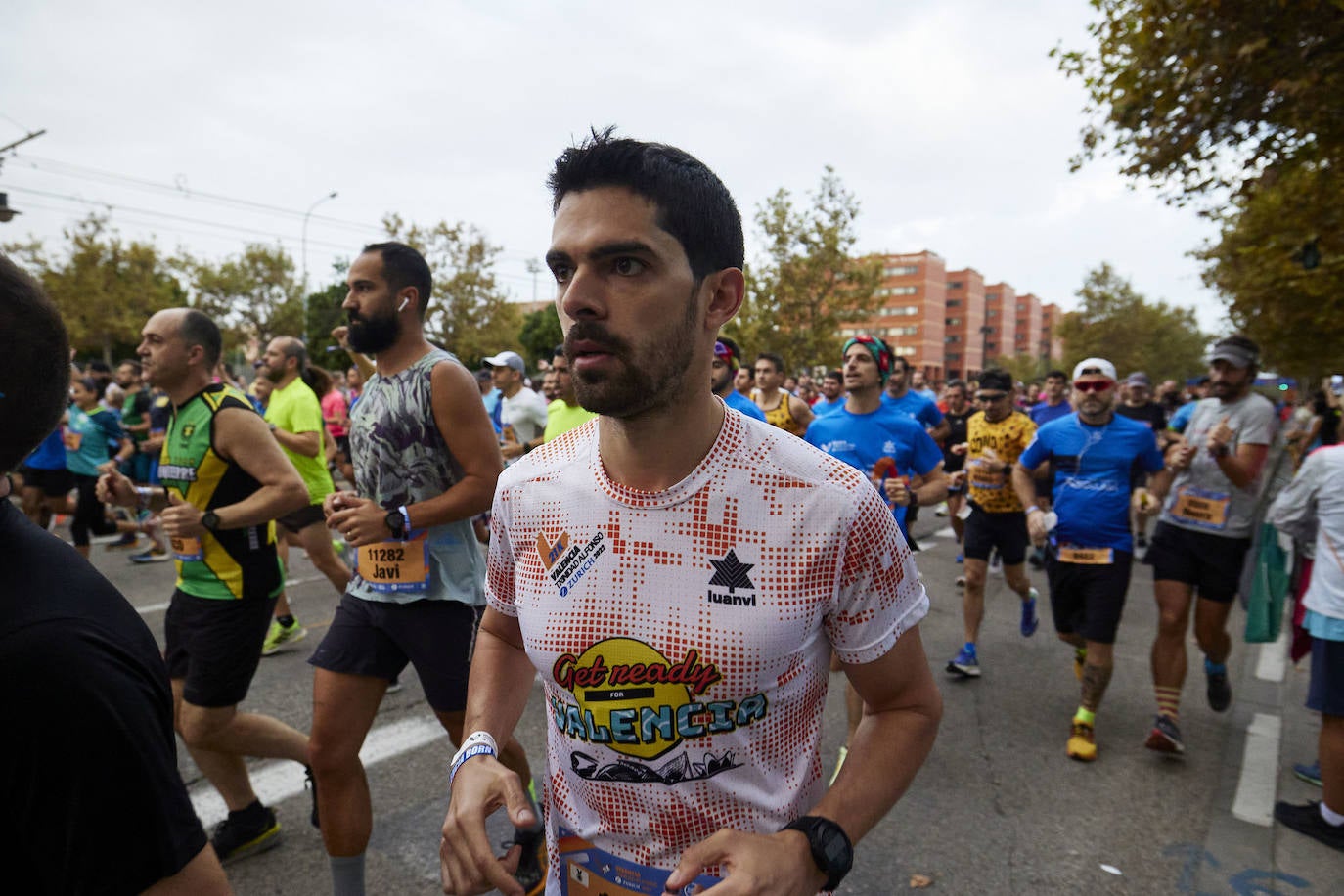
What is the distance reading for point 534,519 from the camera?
60.9 inches

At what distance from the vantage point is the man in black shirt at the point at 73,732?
0.93m

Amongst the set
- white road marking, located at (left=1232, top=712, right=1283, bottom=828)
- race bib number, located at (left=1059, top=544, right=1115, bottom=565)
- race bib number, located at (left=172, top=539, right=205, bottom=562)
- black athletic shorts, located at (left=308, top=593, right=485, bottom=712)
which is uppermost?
race bib number, located at (left=172, top=539, right=205, bottom=562)

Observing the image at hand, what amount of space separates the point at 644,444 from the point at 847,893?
2.45m

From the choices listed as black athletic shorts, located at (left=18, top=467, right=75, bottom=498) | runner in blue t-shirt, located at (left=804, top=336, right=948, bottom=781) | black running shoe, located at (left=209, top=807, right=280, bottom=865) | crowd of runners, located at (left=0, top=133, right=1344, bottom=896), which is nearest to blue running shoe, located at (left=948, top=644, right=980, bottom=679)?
runner in blue t-shirt, located at (left=804, top=336, right=948, bottom=781)

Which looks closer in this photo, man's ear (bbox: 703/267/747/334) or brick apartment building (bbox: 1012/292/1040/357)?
man's ear (bbox: 703/267/747/334)

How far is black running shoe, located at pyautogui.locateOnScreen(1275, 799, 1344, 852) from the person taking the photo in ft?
11.4

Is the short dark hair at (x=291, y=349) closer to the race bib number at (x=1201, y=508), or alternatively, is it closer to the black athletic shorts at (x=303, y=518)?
the black athletic shorts at (x=303, y=518)

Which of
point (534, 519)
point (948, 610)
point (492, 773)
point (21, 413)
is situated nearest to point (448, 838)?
point (492, 773)

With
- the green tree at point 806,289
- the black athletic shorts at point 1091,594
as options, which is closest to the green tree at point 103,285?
the green tree at point 806,289

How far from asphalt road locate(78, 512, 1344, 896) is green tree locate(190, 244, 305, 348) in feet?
144

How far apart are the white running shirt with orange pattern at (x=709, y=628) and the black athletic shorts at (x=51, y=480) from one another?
9100 millimetres

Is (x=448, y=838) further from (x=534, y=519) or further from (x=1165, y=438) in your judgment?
(x=1165, y=438)

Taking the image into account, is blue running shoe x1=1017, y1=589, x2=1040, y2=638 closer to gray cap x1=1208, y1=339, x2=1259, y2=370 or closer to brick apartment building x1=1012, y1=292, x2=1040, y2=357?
gray cap x1=1208, y1=339, x2=1259, y2=370

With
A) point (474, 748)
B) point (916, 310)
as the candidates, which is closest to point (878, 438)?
point (474, 748)
